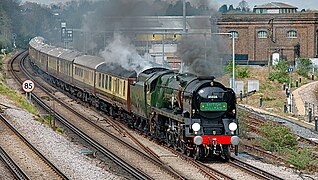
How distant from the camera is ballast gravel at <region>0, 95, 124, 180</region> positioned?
57.4 feet

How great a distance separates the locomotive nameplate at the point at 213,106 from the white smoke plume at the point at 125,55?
8.62 meters

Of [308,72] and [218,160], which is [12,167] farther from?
[308,72]

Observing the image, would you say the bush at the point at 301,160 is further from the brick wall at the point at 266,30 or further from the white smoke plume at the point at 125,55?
the brick wall at the point at 266,30

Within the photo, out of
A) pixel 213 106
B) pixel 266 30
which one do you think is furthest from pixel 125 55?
pixel 266 30

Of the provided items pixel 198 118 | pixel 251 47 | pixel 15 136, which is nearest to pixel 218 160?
pixel 198 118

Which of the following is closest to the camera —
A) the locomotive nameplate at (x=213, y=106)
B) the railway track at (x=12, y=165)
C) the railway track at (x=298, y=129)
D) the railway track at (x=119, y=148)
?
the railway track at (x=12, y=165)

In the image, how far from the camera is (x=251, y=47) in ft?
238

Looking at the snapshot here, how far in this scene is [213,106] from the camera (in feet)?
63.3

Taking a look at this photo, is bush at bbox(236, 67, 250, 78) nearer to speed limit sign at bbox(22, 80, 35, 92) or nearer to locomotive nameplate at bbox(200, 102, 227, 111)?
speed limit sign at bbox(22, 80, 35, 92)

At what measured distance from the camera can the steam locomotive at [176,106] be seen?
1917 cm

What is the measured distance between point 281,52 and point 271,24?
149 inches

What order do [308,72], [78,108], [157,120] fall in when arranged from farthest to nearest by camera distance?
[308,72]
[78,108]
[157,120]

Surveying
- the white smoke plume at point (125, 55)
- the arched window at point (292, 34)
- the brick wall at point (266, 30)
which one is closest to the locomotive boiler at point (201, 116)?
the white smoke plume at point (125, 55)

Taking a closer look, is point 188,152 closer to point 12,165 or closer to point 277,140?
point 277,140
